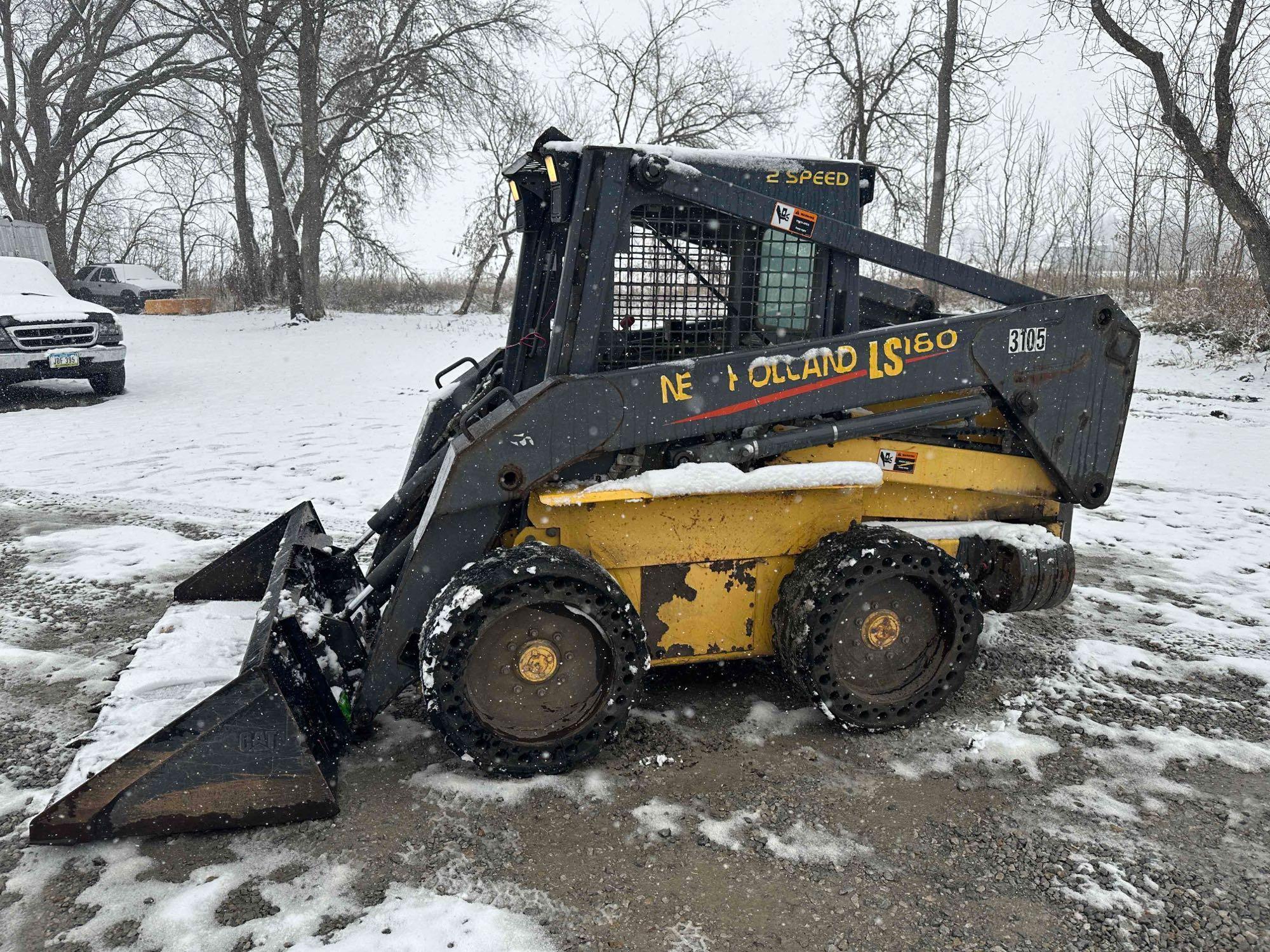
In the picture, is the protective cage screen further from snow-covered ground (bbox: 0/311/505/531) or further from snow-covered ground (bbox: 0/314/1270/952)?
snow-covered ground (bbox: 0/311/505/531)

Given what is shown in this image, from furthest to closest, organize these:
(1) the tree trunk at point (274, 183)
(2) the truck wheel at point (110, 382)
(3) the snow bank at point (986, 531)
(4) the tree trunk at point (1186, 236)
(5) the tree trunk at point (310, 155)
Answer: (4) the tree trunk at point (1186, 236) → (5) the tree trunk at point (310, 155) → (1) the tree trunk at point (274, 183) → (2) the truck wheel at point (110, 382) → (3) the snow bank at point (986, 531)

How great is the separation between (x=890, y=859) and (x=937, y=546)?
1.33 meters

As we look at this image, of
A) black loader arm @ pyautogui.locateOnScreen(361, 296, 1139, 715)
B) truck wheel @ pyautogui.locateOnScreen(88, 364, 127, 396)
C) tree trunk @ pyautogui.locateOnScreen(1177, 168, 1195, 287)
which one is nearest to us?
black loader arm @ pyautogui.locateOnScreen(361, 296, 1139, 715)

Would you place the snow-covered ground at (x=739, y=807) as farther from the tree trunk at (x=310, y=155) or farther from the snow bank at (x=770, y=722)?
the tree trunk at (x=310, y=155)

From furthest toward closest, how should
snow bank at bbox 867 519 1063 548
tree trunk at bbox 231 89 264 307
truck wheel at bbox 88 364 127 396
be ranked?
tree trunk at bbox 231 89 264 307 < truck wheel at bbox 88 364 127 396 < snow bank at bbox 867 519 1063 548

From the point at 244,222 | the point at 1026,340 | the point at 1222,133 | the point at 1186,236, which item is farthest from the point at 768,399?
the point at 244,222

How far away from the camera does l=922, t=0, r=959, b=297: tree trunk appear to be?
17.9 meters

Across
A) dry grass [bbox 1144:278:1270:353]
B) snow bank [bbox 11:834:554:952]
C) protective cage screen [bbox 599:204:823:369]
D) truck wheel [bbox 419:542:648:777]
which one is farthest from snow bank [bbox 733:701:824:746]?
dry grass [bbox 1144:278:1270:353]

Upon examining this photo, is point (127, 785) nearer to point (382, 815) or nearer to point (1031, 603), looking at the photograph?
point (382, 815)

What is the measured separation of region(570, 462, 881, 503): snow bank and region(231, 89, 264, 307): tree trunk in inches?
1013

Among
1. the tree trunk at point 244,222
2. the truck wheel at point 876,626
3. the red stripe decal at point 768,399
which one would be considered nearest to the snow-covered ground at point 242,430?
the red stripe decal at point 768,399

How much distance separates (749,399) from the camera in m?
3.31

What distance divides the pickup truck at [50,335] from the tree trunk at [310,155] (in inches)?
385

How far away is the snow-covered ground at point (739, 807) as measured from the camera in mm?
2494
